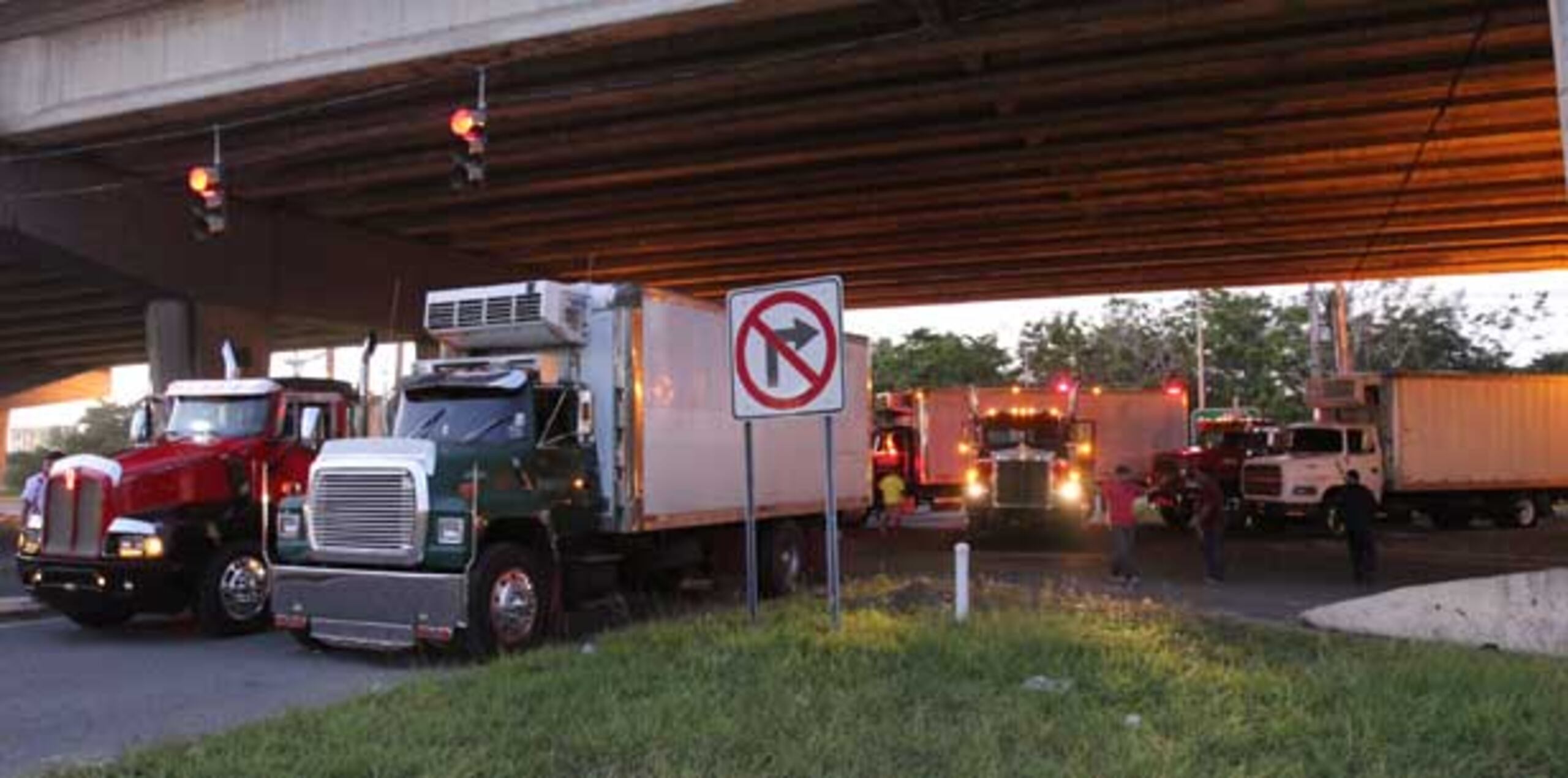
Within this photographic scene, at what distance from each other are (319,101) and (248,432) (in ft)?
19.3

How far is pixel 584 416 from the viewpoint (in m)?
11.9

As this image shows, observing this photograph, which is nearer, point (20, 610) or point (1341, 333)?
point (20, 610)

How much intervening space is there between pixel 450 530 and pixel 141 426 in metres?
5.51

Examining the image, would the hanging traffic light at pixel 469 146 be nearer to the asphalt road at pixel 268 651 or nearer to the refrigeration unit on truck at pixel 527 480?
the refrigeration unit on truck at pixel 527 480

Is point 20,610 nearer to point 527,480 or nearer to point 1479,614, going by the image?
point 527,480

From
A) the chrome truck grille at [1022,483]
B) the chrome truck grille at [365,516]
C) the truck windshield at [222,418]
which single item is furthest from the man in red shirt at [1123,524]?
the truck windshield at [222,418]

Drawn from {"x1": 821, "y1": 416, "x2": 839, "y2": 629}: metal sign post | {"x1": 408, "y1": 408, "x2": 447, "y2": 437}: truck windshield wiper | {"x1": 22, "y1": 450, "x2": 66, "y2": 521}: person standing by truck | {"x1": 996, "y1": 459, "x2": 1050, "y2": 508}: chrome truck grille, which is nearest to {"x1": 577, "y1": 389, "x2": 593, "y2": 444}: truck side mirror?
{"x1": 408, "y1": 408, "x2": 447, "y2": 437}: truck windshield wiper

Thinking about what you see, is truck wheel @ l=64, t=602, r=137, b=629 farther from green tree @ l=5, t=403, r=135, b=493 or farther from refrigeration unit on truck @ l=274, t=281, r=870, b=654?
green tree @ l=5, t=403, r=135, b=493

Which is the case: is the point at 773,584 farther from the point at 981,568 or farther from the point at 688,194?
the point at 688,194

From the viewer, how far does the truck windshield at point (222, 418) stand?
13.3 meters

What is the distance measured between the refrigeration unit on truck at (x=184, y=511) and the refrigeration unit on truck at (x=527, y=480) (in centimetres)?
177

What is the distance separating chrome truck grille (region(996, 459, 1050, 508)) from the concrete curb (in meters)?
15.5

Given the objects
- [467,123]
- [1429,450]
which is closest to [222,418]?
[467,123]

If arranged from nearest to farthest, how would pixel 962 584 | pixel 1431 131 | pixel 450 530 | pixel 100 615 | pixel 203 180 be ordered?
pixel 450 530 → pixel 962 584 → pixel 100 615 → pixel 203 180 → pixel 1431 131
